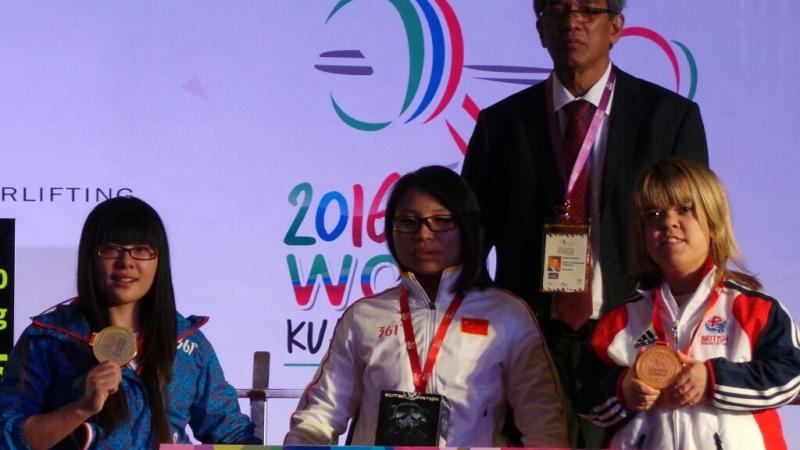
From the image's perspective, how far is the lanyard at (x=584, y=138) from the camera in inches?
145

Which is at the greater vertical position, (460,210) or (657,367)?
(460,210)

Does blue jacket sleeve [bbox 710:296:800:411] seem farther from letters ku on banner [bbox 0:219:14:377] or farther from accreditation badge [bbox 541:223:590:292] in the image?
letters ku on banner [bbox 0:219:14:377]

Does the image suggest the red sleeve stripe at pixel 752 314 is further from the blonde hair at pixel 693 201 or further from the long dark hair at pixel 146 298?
the long dark hair at pixel 146 298

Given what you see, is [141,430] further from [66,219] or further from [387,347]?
[66,219]

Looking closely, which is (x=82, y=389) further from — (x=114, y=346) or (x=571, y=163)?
(x=571, y=163)

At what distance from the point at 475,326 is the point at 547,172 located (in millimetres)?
628

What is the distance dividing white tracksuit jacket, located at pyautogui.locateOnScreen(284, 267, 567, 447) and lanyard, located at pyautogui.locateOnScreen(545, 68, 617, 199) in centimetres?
48

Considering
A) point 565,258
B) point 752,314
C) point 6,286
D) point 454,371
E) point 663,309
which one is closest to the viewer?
point 752,314

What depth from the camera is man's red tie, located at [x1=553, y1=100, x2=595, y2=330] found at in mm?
3588

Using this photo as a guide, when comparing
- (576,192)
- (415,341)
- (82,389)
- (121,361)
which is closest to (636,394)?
(415,341)

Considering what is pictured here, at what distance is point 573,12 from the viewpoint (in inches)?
148

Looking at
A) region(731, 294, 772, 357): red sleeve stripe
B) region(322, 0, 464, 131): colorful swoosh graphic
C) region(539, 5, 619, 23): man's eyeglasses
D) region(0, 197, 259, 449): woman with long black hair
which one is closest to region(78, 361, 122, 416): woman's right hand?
region(0, 197, 259, 449): woman with long black hair

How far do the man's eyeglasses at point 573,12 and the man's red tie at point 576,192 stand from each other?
255mm

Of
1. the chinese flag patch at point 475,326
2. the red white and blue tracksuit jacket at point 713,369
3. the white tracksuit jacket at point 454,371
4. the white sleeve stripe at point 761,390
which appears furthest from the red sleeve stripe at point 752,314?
the chinese flag patch at point 475,326
